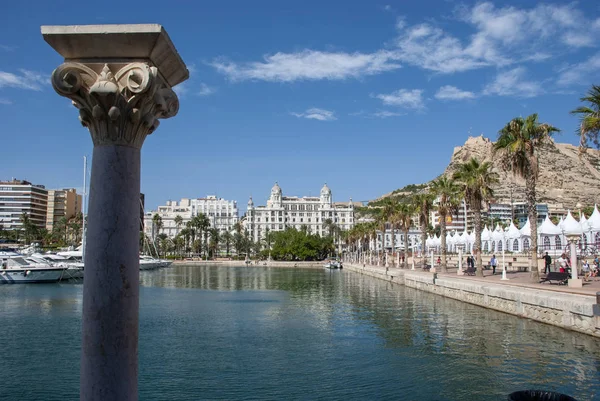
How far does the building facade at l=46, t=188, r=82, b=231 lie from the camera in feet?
538

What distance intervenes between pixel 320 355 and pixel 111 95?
12466 millimetres

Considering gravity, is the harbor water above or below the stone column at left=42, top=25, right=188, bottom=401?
below

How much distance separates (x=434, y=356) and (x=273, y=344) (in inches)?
213

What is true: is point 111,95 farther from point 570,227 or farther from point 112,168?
point 570,227

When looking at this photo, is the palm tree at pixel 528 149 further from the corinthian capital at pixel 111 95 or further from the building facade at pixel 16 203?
the building facade at pixel 16 203

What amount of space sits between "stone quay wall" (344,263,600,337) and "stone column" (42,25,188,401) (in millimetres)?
16548

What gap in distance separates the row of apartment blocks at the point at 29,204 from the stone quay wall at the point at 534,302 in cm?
12820

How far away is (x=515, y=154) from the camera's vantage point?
2933 cm

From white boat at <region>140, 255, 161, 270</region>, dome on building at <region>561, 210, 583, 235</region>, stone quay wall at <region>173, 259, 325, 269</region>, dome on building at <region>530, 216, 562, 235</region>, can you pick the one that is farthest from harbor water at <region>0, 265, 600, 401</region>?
stone quay wall at <region>173, 259, 325, 269</region>

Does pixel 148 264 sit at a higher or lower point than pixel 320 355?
lower

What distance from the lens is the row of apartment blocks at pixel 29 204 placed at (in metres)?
144

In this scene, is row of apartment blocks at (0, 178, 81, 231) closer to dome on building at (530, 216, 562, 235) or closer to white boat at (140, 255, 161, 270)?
white boat at (140, 255, 161, 270)

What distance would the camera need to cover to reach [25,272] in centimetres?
5122

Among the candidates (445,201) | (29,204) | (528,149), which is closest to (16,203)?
(29,204)
